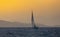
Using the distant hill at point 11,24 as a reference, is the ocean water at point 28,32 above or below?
below

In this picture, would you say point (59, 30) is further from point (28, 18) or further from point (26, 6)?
point (26, 6)

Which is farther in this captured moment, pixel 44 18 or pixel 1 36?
pixel 44 18

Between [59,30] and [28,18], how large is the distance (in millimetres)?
439

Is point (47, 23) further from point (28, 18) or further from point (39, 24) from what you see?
point (28, 18)

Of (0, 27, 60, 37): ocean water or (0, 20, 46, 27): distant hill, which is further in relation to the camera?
(0, 20, 46, 27): distant hill

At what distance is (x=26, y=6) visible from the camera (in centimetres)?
149

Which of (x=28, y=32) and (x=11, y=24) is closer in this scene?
(x=28, y=32)

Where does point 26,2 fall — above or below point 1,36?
above

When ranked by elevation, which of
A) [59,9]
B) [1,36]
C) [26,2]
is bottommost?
[1,36]

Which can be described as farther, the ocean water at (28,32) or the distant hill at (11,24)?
the distant hill at (11,24)

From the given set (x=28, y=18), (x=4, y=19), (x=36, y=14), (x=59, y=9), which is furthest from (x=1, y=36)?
(x=59, y=9)

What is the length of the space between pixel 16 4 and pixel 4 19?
0.26 meters

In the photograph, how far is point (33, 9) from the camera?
149 cm

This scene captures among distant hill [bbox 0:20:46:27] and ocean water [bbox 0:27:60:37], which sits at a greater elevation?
distant hill [bbox 0:20:46:27]
